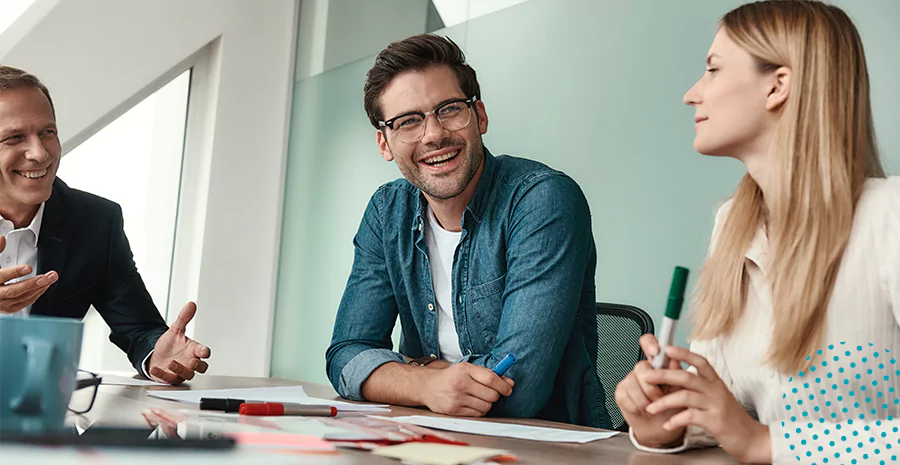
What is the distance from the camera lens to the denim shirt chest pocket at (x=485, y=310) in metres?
1.69

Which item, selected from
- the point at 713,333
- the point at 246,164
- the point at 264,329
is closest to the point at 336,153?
the point at 246,164

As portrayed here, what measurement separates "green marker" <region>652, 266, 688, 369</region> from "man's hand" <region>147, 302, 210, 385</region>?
104 cm

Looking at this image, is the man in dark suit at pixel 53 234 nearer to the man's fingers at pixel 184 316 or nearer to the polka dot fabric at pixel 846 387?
the man's fingers at pixel 184 316

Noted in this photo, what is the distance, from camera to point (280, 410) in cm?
111

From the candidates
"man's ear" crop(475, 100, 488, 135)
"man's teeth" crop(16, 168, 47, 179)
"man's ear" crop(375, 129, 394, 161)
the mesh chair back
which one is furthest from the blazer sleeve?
the mesh chair back

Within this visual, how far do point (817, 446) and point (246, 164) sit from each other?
4096mm

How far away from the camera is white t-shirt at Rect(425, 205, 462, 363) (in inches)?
71.8

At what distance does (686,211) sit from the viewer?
2.54 meters

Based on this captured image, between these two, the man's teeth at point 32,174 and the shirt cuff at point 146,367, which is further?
the man's teeth at point 32,174

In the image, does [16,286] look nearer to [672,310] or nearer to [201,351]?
[201,351]

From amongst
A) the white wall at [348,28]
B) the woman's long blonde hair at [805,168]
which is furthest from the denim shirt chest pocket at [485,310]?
the white wall at [348,28]

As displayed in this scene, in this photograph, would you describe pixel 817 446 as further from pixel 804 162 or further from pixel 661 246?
pixel 661 246

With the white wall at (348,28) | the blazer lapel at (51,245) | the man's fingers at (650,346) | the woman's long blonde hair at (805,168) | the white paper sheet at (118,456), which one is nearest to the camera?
the white paper sheet at (118,456)

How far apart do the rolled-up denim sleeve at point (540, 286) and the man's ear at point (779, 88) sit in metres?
0.53
